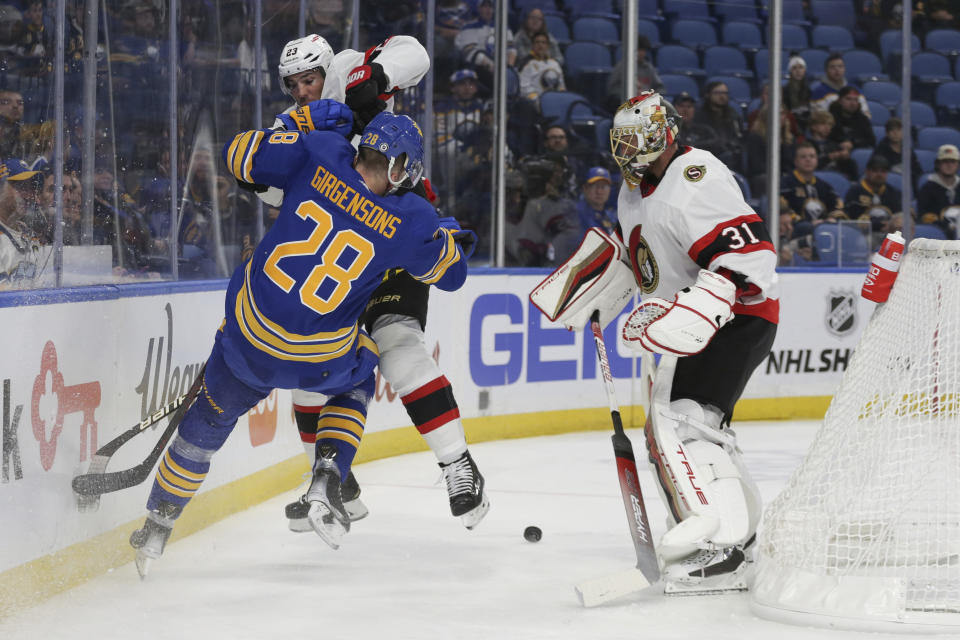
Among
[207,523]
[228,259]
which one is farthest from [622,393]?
[207,523]

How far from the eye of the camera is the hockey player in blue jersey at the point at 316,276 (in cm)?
274

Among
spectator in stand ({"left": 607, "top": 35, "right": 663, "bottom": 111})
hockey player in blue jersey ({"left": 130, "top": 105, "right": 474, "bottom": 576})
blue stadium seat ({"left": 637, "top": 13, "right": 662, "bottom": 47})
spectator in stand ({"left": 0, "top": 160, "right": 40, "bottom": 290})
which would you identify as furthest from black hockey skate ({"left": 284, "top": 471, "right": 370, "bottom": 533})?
blue stadium seat ({"left": 637, "top": 13, "right": 662, "bottom": 47})

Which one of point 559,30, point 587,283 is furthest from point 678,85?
point 587,283

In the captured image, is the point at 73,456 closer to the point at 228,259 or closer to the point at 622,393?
the point at 228,259

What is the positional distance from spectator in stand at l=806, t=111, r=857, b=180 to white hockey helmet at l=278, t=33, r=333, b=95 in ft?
15.9

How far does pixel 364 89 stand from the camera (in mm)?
3059

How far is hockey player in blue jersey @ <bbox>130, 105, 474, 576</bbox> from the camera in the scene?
2742mm

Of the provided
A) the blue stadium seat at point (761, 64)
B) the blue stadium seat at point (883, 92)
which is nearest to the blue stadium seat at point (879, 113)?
the blue stadium seat at point (883, 92)

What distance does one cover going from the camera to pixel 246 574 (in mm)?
3139

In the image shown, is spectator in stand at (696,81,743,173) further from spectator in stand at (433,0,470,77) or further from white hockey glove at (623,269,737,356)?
white hockey glove at (623,269,737,356)

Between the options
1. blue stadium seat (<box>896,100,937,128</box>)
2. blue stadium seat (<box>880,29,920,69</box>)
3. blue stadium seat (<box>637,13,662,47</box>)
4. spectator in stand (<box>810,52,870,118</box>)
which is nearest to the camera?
blue stadium seat (<box>637,13,662,47</box>)

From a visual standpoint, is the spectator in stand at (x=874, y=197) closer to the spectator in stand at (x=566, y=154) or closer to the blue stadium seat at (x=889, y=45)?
the blue stadium seat at (x=889, y=45)

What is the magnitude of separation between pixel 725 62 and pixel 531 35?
1334mm

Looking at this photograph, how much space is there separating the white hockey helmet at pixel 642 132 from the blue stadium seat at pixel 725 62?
174 inches
